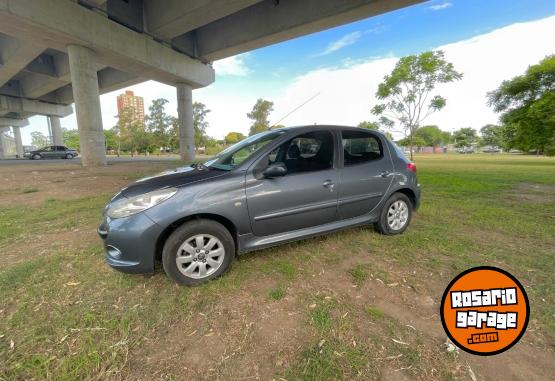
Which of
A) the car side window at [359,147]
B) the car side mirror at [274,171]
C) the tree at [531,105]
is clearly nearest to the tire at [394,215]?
the car side window at [359,147]

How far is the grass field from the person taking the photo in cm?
153

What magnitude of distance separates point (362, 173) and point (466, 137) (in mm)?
91638

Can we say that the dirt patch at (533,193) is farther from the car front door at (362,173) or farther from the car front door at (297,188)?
the car front door at (297,188)

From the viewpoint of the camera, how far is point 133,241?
2.17m

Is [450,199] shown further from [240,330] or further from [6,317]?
[6,317]

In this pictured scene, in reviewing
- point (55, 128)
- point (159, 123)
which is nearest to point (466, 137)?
point (159, 123)

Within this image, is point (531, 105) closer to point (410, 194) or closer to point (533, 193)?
point (533, 193)

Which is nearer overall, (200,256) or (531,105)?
(200,256)

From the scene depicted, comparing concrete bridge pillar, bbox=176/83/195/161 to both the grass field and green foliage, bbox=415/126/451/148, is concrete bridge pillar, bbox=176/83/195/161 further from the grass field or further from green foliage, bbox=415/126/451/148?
green foliage, bbox=415/126/451/148

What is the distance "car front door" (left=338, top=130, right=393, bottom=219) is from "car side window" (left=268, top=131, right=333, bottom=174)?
20 cm

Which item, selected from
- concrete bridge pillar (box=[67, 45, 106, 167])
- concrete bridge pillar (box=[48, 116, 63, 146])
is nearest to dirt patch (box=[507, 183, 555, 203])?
concrete bridge pillar (box=[67, 45, 106, 167])

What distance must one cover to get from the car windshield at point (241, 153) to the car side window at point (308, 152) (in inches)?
7.4

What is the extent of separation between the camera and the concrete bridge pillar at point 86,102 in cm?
1283

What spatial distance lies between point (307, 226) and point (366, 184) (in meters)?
1.02
